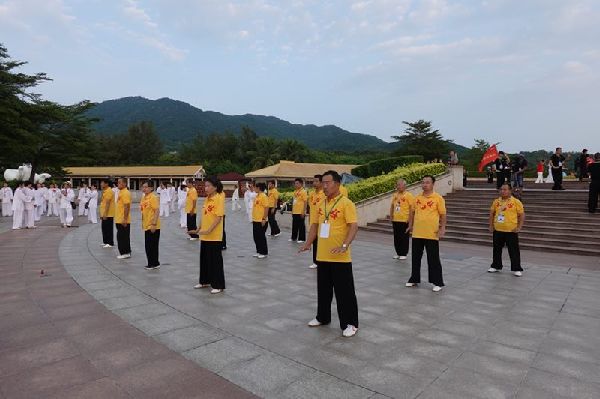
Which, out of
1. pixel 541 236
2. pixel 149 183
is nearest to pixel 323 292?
pixel 149 183

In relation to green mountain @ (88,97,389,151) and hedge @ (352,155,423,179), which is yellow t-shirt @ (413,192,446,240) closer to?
hedge @ (352,155,423,179)

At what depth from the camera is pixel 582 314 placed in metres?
5.13

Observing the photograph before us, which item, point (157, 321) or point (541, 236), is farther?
point (541, 236)

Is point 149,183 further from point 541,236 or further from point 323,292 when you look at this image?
point 541,236

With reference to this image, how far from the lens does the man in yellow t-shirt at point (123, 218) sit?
853 centimetres

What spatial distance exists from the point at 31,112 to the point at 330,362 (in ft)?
90.8

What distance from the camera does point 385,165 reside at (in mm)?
24172

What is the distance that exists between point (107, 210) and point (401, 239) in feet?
23.6

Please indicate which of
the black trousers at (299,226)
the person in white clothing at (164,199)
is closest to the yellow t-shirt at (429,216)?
the black trousers at (299,226)

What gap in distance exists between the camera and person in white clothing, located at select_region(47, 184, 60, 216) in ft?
65.3

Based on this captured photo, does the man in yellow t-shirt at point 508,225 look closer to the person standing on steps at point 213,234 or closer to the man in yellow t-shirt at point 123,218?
the person standing on steps at point 213,234

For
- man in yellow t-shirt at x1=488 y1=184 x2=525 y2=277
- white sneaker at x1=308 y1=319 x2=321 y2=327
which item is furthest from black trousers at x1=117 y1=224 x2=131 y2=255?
man in yellow t-shirt at x1=488 y1=184 x2=525 y2=277

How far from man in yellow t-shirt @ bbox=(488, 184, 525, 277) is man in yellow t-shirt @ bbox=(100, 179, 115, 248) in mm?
8667

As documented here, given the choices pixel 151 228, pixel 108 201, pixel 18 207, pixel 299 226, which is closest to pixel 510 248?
pixel 299 226
